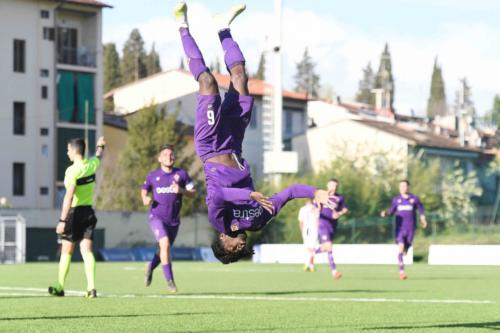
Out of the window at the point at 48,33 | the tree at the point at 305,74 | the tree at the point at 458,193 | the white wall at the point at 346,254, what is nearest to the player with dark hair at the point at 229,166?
the white wall at the point at 346,254

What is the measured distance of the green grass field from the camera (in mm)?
12453

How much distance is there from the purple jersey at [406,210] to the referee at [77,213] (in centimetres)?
1268

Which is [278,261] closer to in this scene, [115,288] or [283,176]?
[283,176]

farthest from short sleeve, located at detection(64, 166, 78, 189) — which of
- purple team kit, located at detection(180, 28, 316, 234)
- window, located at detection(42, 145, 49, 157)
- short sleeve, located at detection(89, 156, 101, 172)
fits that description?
window, located at detection(42, 145, 49, 157)

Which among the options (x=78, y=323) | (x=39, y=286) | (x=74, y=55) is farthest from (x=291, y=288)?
(x=74, y=55)

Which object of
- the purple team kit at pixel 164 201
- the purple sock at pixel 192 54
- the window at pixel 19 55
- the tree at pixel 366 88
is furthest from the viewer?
the tree at pixel 366 88

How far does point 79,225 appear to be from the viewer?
1777 cm

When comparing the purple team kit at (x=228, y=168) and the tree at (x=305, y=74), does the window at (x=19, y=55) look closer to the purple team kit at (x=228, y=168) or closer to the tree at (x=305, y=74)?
the purple team kit at (x=228, y=168)

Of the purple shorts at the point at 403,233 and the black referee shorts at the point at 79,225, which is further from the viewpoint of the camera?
the purple shorts at the point at 403,233

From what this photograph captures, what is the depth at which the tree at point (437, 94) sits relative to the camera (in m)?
153

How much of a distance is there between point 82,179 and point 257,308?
4.13 m

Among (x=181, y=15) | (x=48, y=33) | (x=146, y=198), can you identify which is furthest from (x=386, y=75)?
(x=181, y=15)

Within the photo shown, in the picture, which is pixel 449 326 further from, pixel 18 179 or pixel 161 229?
pixel 18 179

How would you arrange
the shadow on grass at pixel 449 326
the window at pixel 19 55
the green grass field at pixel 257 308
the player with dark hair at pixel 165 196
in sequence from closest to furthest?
the shadow on grass at pixel 449 326 < the green grass field at pixel 257 308 < the player with dark hair at pixel 165 196 < the window at pixel 19 55
